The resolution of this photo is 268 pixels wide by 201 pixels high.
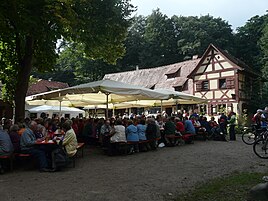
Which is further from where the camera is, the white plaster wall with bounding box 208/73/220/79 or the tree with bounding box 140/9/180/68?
the tree with bounding box 140/9/180/68

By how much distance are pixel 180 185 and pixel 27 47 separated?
9.39 metres

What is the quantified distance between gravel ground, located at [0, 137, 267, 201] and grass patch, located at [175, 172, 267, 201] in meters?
0.28

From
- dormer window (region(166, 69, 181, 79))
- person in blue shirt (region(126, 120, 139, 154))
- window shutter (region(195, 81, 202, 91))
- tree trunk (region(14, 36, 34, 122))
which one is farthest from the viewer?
dormer window (region(166, 69, 181, 79))

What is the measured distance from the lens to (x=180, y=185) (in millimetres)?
6340

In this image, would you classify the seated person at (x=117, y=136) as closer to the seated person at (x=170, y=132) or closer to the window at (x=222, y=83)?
the seated person at (x=170, y=132)

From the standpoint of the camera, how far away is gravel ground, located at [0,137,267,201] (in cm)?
572

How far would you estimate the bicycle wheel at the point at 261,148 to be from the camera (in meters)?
9.69

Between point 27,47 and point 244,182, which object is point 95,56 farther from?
point 244,182

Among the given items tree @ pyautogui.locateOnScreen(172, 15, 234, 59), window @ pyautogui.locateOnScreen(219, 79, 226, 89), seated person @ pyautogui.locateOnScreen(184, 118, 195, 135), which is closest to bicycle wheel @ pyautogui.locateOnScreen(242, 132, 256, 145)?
seated person @ pyautogui.locateOnScreen(184, 118, 195, 135)

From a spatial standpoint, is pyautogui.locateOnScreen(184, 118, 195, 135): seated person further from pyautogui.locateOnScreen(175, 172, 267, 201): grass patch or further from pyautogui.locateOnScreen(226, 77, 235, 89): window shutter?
pyautogui.locateOnScreen(226, 77, 235, 89): window shutter

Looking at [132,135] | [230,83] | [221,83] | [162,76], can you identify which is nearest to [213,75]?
[221,83]

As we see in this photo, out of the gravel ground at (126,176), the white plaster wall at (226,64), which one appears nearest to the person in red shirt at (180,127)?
the gravel ground at (126,176)

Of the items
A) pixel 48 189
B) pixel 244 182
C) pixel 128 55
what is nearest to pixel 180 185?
pixel 244 182

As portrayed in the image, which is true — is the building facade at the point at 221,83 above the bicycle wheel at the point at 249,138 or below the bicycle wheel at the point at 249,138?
above
